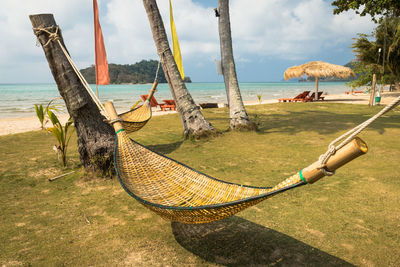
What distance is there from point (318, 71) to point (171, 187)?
14988mm

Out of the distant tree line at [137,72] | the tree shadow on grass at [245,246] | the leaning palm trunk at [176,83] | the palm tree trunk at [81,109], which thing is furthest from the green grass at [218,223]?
the distant tree line at [137,72]

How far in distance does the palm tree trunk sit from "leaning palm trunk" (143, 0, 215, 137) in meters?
2.33

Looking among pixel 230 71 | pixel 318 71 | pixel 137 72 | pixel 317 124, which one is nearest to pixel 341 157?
pixel 230 71

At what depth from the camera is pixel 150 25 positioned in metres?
5.77

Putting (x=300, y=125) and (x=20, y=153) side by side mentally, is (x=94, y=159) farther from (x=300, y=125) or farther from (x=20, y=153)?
(x=300, y=125)

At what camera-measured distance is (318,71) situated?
1502 cm

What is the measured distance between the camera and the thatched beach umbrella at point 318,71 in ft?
49.0

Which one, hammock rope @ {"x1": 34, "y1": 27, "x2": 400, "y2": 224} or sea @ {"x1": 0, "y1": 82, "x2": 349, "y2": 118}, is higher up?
sea @ {"x1": 0, "y1": 82, "x2": 349, "y2": 118}

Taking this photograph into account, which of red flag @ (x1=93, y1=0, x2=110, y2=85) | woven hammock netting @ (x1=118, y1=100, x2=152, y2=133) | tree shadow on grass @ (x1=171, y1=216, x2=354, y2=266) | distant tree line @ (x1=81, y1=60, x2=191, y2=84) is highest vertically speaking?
distant tree line @ (x1=81, y1=60, x2=191, y2=84)

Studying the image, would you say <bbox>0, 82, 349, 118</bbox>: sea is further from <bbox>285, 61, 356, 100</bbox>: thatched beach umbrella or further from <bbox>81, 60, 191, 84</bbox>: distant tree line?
<bbox>81, 60, 191, 84</bbox>: distant tree line

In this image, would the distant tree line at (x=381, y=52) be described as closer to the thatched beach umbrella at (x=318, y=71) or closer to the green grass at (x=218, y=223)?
the thatched beach umbrella at (x=318, y=71)

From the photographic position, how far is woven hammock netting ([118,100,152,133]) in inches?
159

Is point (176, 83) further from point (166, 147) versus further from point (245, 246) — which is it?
point (245, 246)

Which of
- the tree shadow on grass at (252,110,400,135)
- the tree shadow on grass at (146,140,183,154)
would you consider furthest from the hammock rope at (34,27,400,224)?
the tree shadow on grass at (252,110,400,135)
